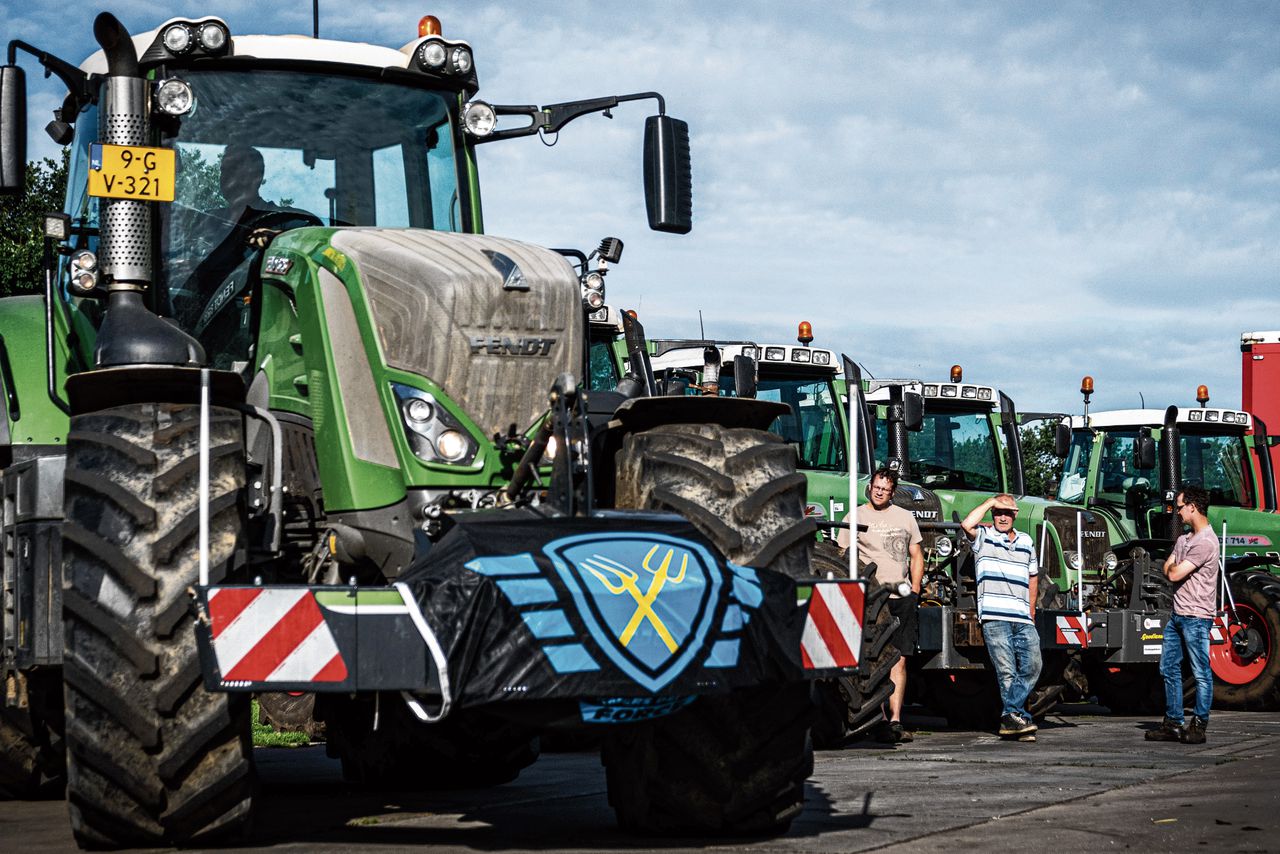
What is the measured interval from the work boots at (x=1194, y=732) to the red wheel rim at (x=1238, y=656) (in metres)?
4.58

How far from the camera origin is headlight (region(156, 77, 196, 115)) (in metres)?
7.89

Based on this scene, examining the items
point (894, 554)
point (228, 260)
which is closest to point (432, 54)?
point (228, 260)

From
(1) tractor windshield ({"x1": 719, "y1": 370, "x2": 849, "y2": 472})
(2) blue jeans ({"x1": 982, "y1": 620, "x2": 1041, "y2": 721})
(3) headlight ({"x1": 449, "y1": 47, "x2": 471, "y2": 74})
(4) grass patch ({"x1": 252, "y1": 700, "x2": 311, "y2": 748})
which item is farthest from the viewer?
(1) tractor windshield ({"x1": 719, "y1": 370, "x2": 849, "y2": 472})

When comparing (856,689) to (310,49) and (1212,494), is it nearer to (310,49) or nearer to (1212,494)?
(310,49)

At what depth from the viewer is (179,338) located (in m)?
7.46

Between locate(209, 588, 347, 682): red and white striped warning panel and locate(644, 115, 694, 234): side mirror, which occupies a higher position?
locate(644, 115, 694, 234): side mirror

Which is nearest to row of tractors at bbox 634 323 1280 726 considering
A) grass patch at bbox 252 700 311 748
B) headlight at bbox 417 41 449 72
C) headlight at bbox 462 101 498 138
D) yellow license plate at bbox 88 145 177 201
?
grass patch at bbox 252 700 311 748

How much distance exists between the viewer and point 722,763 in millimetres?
6789

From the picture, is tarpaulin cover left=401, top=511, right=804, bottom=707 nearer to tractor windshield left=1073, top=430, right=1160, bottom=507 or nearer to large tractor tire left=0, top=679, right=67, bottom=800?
large tractor tire left=0, top=679, right=67, bottom=800

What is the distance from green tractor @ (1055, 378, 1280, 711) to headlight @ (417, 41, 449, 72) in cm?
1058

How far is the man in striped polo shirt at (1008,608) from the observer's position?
13.2 metres

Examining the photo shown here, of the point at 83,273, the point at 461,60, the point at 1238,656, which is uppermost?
the point at 461,60

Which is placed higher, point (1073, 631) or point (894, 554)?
point (894, 554)

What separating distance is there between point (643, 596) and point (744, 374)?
847cm
